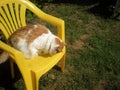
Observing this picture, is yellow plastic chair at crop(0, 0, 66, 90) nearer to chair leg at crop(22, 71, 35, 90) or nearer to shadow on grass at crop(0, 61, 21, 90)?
chair leg at crop(22, 71, 35, 90)

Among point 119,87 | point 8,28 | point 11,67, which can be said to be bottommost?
point 119,87

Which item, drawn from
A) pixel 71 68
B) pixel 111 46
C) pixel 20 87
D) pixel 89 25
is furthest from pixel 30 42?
pixel 89 25

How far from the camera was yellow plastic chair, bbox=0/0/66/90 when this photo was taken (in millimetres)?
3151

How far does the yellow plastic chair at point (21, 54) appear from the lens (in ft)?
10.3

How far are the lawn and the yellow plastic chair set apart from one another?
1.00 ft

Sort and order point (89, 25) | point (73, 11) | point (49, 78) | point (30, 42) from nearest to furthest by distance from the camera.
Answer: point (30, 42)
point (49, 78)
point (89, 25)
point (73, 11)

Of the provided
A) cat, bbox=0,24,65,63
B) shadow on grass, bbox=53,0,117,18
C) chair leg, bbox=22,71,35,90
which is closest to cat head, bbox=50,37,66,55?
cat, bbox=0,24,65,63

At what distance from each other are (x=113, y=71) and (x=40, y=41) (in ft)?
5.63

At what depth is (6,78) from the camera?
4.24 m

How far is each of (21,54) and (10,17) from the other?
1.16 metres

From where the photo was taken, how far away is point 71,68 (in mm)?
4500

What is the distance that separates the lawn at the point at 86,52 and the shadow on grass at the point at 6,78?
0.21 ft

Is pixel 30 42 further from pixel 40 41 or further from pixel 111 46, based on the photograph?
pixel 111 46

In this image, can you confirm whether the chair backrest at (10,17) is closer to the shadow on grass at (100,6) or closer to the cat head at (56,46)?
the cat head at (56,46)
